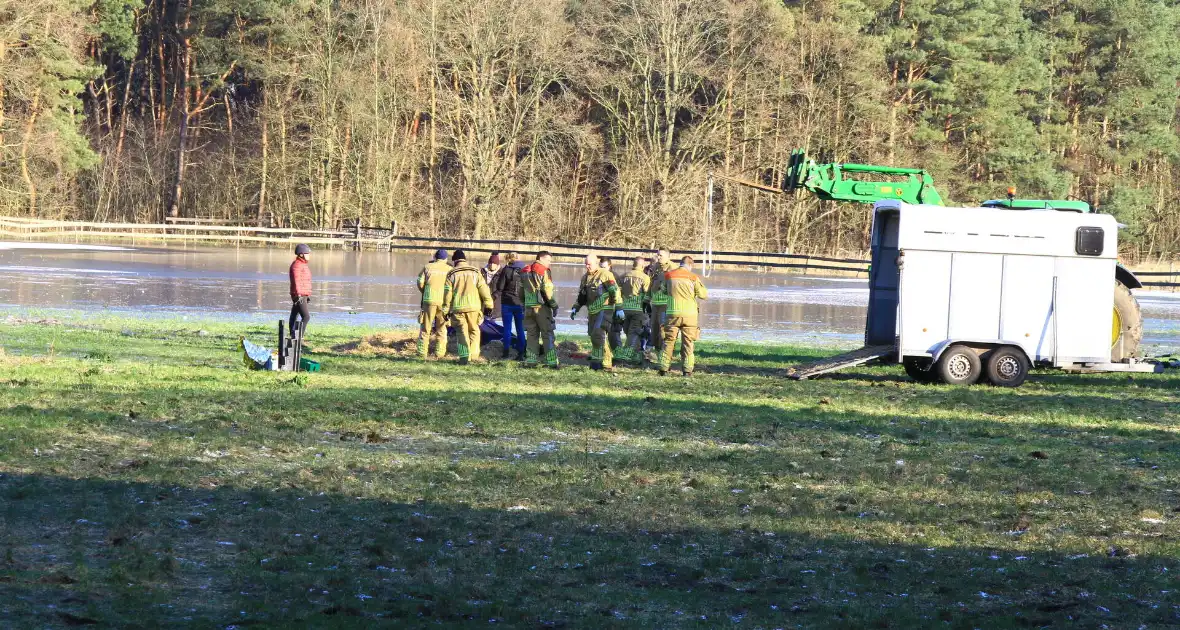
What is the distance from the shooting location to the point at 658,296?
63.1 feet

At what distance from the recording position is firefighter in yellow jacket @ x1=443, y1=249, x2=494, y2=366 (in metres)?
19.3

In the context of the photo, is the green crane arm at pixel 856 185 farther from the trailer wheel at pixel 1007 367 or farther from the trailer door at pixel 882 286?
the trailer wheel at pixel 1007 367

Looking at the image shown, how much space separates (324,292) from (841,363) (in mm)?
18172

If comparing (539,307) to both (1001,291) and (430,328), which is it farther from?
(1001,291)

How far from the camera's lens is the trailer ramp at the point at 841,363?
1848 centimetres

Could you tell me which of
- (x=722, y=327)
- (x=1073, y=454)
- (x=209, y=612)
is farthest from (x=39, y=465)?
(x=722, y=327)

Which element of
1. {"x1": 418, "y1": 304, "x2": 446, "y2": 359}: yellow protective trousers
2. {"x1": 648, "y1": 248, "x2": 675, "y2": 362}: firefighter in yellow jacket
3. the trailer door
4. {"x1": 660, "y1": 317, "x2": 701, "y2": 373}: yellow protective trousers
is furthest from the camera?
the trailer door

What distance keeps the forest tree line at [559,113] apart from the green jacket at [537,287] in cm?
4476

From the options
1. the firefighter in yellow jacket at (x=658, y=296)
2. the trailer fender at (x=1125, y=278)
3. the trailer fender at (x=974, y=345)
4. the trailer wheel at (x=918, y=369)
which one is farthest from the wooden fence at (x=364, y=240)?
the trailer fender at (x=974, y=345)

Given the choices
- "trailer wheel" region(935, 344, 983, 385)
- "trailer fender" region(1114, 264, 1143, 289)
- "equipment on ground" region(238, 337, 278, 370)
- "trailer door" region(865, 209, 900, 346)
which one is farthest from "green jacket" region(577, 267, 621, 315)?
"trailer fender" region(1114, 264, 1143, 289)

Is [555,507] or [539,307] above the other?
[539,307]

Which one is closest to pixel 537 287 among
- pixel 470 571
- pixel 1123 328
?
pixel 1123 328

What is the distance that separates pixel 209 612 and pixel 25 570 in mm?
1139

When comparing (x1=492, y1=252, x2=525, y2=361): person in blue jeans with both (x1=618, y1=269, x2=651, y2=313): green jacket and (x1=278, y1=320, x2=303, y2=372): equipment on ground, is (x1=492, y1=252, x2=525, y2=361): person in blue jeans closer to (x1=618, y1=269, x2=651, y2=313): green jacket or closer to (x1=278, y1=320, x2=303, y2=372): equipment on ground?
(x1=618, y1=269, x2=651, y2=313): green jacket
